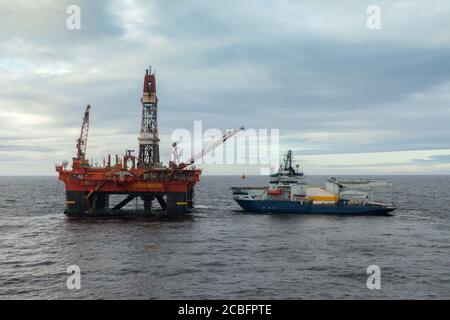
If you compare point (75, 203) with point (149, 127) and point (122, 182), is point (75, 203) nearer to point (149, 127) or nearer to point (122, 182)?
point (122, 182)

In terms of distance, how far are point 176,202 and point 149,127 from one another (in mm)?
21400

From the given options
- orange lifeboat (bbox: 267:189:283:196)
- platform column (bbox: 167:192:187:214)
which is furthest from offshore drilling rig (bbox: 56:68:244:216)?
orange lifeboat (bbox: 267:189:283:196)

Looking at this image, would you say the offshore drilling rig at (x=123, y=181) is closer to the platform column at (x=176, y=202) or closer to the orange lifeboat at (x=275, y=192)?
the platform column at (x=176, y=202)

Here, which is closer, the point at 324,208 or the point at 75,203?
the point at 75,203

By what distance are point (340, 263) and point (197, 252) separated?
17.9 meters

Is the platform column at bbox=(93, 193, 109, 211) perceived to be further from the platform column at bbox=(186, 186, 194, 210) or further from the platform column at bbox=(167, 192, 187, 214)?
the platform column at bbox=(186, 186, 194, 210)

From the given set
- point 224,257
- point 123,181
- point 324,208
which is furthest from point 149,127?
point 224,257

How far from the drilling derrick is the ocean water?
20.4m

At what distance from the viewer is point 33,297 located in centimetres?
3706

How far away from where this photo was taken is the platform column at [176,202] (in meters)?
91.1

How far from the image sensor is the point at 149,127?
102 m

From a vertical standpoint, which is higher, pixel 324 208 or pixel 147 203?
pixel 147 203

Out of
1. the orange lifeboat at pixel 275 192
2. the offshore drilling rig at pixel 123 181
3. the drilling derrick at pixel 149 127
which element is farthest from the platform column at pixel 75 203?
the orange lifeboat at pixel 275 192
